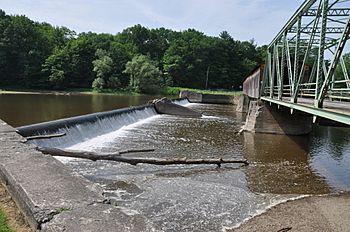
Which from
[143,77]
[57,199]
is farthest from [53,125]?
[143,77]

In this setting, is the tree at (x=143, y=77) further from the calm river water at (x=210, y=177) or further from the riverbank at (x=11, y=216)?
the riverbank at (x=11, y=216)

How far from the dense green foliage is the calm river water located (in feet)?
204

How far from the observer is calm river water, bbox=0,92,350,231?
8.70 metres

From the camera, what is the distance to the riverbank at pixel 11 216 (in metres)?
4.58

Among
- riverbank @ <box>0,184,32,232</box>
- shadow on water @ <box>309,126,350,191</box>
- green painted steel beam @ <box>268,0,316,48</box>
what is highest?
green painted steel beam @ <box>268,0,316,48</box>

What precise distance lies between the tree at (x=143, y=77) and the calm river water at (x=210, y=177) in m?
59.5

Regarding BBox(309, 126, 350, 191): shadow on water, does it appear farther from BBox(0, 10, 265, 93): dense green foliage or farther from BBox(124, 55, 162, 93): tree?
BBox(0, 10, 265, 93): dense green foliage

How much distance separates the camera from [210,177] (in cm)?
1205

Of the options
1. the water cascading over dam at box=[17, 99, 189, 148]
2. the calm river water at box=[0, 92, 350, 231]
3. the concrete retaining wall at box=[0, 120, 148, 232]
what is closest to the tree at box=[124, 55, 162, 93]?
the water cascading over dam at box=[17, 99, 189, 148]

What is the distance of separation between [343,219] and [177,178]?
5.15 meters

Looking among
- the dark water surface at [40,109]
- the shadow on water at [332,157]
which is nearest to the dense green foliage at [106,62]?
the dark water surface at [40,109]

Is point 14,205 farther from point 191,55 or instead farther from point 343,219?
point 191,55

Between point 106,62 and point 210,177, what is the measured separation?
252 feet

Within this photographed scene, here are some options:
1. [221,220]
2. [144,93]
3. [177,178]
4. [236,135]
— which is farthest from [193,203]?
[144,93]
